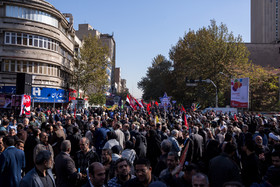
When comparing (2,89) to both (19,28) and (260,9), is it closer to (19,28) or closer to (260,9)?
(19,28)

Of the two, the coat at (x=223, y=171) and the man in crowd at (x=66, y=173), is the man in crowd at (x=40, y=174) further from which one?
the coat at (x=223, y=171)

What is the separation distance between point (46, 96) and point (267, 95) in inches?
1146

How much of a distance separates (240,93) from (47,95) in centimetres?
2383

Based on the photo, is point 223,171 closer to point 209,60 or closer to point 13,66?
point 13,66

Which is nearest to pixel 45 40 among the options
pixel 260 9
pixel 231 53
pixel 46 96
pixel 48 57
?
pixel 48 57

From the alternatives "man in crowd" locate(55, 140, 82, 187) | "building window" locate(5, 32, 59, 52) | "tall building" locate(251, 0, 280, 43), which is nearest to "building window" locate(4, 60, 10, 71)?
"building window" locate(5, 32, 59, 52)

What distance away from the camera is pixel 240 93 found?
17.5 m

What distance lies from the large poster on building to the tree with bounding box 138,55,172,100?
35.3 m

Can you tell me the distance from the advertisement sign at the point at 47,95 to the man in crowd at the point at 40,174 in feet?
86.6

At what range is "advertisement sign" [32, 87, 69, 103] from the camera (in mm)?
30878

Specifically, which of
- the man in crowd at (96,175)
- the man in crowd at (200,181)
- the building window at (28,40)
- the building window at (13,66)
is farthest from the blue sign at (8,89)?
the man in crowd at (200,181)

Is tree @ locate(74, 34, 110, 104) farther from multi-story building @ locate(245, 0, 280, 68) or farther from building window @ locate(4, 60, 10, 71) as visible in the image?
multi-story building @ locate(245, 0, 280, 68)

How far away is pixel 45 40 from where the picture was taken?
32.5 m

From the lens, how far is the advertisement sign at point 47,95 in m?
30.9
